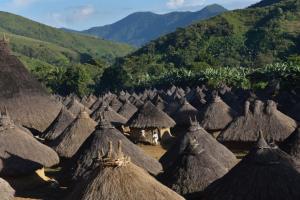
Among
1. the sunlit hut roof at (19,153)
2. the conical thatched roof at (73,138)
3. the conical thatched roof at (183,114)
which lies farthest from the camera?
the conical thatched roof at (183,114)

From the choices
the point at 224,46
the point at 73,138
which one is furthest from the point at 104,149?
the point at 224,46

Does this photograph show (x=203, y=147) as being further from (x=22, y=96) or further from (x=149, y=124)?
(x=149, y=124)

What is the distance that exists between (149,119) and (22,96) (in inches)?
312

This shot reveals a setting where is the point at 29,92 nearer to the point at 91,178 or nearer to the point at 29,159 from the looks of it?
the point at 29,159

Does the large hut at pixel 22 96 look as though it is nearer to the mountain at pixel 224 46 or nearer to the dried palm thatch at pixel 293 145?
the dried palm thatch at pixel 293 145

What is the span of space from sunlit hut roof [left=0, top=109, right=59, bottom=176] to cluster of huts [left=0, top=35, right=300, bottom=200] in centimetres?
4

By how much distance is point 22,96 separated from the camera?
26.1 m

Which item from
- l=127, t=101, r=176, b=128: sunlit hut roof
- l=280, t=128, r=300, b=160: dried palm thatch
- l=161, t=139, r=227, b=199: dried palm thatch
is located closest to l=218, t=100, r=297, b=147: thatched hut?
l=280, t=128, r=300, b=160: dried palm thatch

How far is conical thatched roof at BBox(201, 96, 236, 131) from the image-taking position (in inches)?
1166

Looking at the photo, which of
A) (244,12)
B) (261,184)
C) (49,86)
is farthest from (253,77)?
(244,12)

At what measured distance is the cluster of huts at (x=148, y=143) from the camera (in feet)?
41.0

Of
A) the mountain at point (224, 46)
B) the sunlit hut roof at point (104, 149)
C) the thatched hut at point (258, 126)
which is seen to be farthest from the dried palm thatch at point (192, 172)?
the mountain at point (224, 46)

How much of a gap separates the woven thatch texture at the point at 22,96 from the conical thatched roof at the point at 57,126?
1.97ft

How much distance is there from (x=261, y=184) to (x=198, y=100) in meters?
27.8
